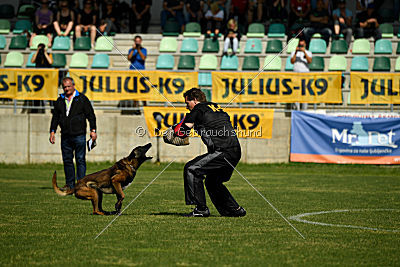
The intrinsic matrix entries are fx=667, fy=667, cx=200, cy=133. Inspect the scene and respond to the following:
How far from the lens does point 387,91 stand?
63.6 ft

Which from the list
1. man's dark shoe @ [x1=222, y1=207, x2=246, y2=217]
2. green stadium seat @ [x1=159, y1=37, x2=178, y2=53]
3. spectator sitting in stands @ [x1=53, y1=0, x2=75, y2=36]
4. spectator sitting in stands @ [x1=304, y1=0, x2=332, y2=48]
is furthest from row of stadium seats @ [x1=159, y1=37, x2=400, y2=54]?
man's dark shoe @ [x1=222, y1=207, x2=246, y2=217]

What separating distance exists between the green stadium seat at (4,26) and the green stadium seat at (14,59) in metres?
2.81

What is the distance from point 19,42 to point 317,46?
35.7ft

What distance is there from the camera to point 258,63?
884 inches

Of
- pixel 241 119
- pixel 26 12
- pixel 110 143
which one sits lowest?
pixel 110 143

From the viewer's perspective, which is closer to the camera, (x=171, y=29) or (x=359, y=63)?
(x=359, y=63)

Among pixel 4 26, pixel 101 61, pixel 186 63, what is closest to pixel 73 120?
pixel 186 63

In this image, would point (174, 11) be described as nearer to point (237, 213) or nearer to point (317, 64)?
point (317, 64)

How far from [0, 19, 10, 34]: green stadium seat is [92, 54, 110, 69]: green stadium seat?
17.1ft

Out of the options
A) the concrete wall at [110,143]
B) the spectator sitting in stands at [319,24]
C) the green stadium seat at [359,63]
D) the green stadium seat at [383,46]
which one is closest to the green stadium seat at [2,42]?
the concrete wall at [110,143]

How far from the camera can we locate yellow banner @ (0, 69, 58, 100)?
2014 centimetres

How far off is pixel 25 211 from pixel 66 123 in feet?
9.87

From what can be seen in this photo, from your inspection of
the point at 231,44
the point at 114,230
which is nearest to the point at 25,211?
the point at 114,230

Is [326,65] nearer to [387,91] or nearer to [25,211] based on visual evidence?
[387,91]
